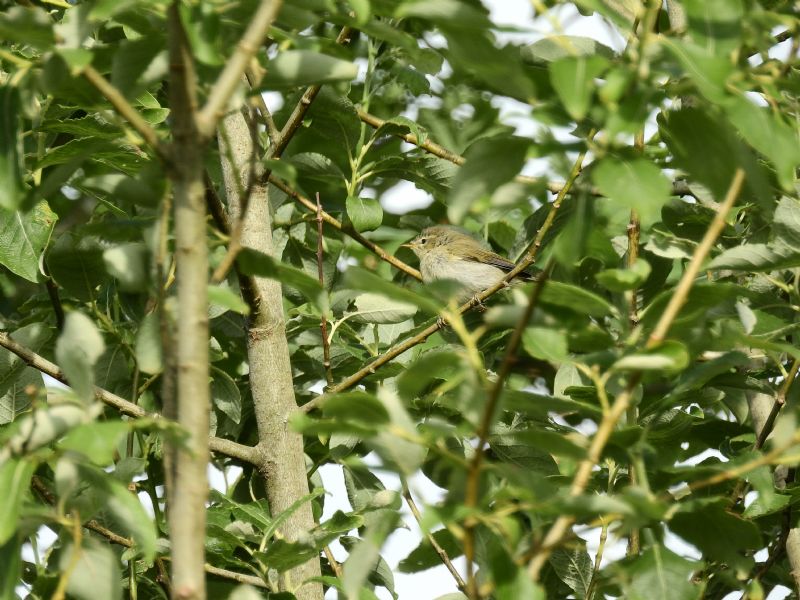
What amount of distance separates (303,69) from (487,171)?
0.39m

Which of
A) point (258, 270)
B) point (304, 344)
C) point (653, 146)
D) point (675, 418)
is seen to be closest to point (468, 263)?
point (653, 146)

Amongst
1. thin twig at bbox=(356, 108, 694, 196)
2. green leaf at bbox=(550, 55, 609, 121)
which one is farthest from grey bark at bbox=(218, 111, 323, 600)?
green leaf at bbox=(550, 55, 609, 121)

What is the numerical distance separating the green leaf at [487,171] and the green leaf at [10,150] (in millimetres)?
810

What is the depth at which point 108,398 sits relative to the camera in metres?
3.28

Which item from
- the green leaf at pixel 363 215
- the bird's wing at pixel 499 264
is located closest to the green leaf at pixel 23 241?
the green leaf at pixel 363 215

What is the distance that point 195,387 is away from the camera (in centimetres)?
166

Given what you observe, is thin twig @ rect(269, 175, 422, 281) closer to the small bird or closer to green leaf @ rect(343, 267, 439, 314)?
green leaf @ rect(343, 267, 439, 314)

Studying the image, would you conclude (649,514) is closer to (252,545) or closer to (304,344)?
(252,545)

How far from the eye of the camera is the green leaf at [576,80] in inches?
65.6

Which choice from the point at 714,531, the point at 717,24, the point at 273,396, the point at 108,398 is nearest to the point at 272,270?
the point at 717,24

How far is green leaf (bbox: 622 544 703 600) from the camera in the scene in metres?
1.98

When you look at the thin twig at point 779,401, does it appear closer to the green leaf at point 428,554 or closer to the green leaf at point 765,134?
the green leaf at point 428,554

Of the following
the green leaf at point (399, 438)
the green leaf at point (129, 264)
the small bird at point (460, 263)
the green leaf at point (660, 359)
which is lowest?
the small bird at point (460, 263)

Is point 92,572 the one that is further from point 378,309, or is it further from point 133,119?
point 378,309
